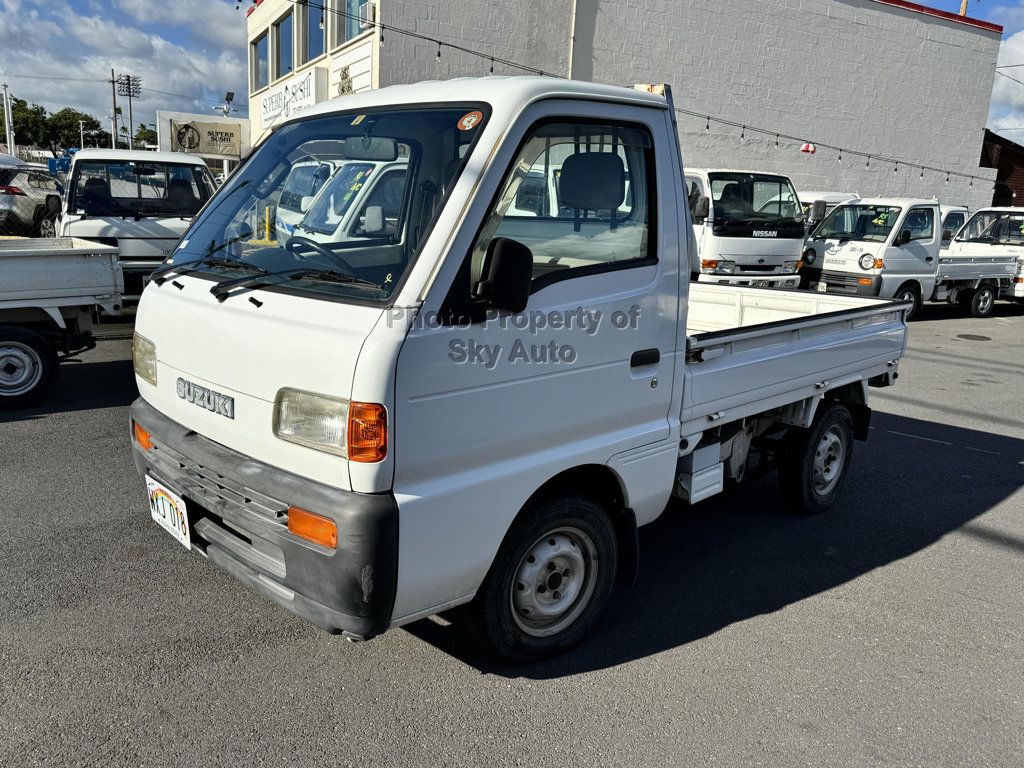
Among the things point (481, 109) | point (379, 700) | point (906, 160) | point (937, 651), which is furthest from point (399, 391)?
point (906, 160)

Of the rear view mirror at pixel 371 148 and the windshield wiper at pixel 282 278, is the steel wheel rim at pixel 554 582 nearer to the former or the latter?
the windshield wiper at pixel 282 278

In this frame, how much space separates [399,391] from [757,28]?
21038mm

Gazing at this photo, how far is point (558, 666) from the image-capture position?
10.6 ft

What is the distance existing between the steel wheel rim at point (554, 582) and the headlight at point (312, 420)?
3.18ft

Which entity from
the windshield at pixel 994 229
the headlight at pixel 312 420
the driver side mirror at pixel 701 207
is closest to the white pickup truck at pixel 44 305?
the headlight at pixel 312 420

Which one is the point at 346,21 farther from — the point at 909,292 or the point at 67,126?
the point at 67,126

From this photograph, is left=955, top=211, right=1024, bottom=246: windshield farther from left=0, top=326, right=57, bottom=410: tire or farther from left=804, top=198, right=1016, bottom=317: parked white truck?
left=0, top=326, right=57, bottom=410: tire

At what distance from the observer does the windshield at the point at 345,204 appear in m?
2.74

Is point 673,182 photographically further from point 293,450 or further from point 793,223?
point 793,223

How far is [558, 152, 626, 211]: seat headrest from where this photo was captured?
306 centimetres

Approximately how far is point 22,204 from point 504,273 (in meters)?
18.2

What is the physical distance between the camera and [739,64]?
20.0m

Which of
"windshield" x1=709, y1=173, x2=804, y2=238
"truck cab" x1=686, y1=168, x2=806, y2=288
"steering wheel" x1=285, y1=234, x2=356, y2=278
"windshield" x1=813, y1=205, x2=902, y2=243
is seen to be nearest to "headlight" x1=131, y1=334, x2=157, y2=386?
"steering wheel" x1=285, y1=234, x2=356, y2=278

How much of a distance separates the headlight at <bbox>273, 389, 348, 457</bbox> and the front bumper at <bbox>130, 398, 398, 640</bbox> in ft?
0.45
